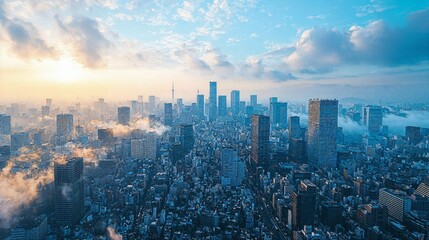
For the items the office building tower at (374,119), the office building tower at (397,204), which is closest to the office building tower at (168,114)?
the office building tower at (374,119)

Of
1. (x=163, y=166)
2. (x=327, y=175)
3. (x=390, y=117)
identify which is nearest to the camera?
(x=327, y=175)

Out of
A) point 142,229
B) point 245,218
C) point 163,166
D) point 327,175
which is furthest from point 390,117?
point 142,229

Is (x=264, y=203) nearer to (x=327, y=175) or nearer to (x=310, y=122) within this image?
(x=327, y=175)

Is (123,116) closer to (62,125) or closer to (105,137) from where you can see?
(62,125)

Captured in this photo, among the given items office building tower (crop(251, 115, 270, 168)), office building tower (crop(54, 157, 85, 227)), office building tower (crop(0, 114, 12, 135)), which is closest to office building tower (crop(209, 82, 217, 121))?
office building tower (crop(251, 115, 270, 168))

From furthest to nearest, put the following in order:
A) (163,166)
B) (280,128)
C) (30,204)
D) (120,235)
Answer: (280,128)
(163,166)
(30,204)
(120,235)

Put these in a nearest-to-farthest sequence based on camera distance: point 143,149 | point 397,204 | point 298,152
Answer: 1. point 397,204
2. point 143,149
3. point 298,152

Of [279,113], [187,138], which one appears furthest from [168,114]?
[279,113]
